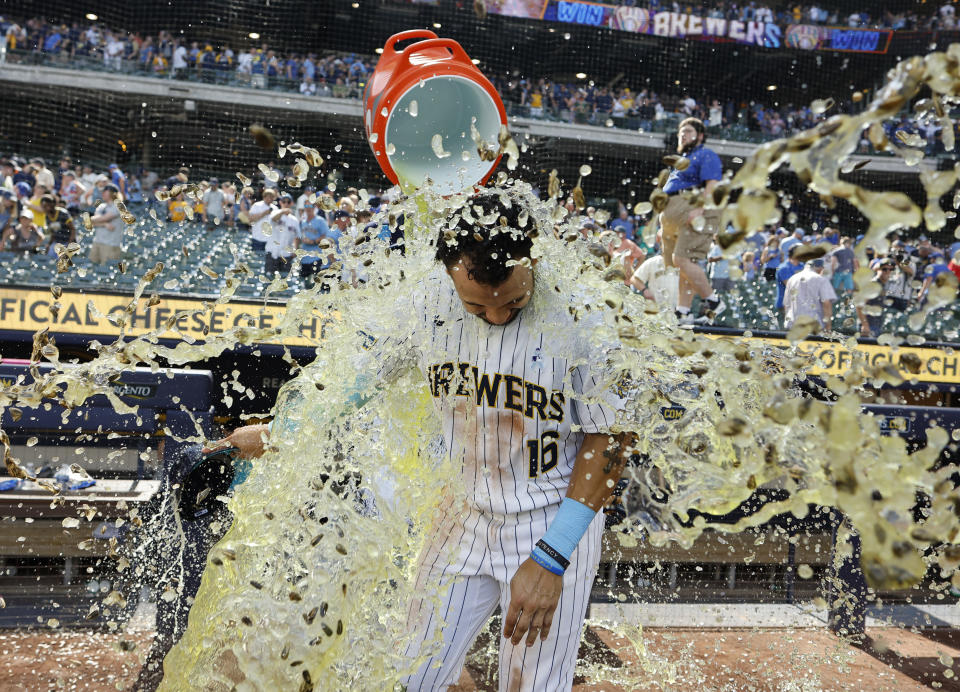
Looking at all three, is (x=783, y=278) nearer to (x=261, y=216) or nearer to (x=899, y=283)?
(x=899, y=283)

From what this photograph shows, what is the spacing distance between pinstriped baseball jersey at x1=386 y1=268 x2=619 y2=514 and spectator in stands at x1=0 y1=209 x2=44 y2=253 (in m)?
8.73

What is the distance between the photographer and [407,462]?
8.77 ft

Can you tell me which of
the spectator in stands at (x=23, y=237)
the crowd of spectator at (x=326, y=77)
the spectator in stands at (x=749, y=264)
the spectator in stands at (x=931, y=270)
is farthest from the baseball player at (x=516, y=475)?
the crowd of spectator at (x=326, y=77)

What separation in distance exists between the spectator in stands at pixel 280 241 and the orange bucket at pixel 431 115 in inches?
226

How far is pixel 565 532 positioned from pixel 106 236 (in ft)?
30.8

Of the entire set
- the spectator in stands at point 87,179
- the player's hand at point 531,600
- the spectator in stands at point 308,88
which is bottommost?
the player's hand at point 531,600

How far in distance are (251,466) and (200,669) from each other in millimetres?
643

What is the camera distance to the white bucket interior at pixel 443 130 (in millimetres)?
3422

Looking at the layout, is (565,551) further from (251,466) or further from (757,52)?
(757,52)

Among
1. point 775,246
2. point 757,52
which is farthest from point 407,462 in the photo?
point 757,52

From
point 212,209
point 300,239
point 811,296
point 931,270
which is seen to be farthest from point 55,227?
point 931,270

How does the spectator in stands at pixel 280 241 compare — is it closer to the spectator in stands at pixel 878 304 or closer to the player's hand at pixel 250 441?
the spectator in stands at pixel 878 304

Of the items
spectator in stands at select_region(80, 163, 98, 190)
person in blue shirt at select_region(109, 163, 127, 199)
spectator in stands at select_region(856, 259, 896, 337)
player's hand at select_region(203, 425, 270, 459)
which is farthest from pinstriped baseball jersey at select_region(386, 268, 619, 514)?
person in blue shirt at select_region(109, 163, 127, 199)

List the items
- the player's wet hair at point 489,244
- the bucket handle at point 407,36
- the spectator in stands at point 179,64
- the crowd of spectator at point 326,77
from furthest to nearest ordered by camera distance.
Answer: the spectator in stands at point 179,64 < the crowd of spectator at point 326,77 < the bucket handle at point 407,36 < the player's wet hair at point 489,244
